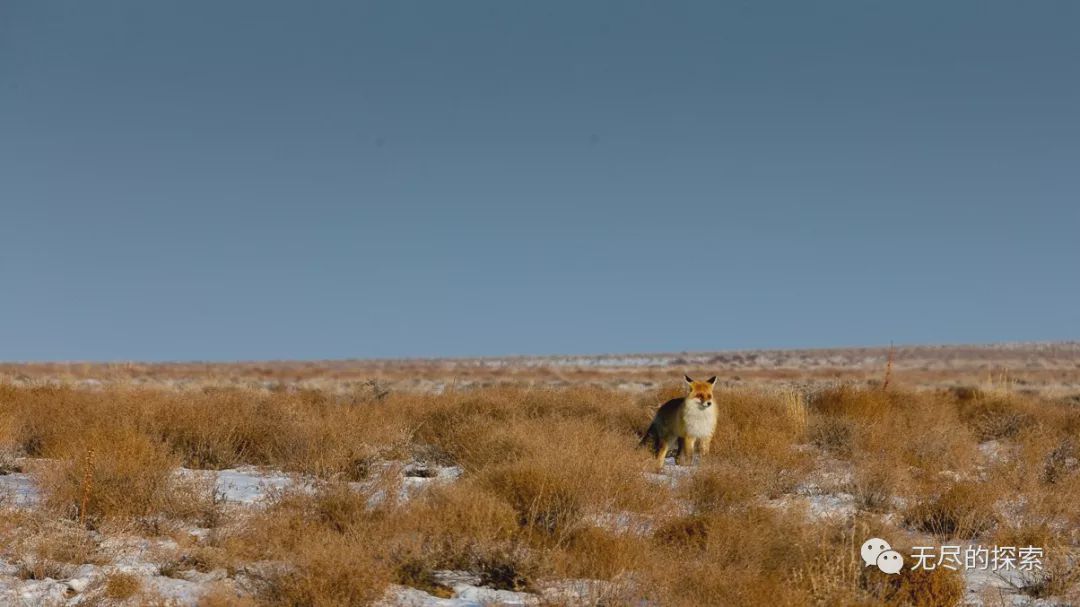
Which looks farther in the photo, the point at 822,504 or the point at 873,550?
the point at 822,504

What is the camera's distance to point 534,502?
5.07 metres

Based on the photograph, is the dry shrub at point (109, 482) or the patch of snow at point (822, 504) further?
the patch of snow at point (822, 504)

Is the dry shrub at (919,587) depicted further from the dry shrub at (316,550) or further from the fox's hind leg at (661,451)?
the fox's hind leg at (661,451)

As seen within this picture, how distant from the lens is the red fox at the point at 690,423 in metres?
8.01

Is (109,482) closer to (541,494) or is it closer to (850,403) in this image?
(541,494)

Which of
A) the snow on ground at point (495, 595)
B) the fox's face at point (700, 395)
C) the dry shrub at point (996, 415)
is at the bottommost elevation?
the snow on ground at point (495, 595)

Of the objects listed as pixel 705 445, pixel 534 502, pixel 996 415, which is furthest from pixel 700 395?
pixel 996 415

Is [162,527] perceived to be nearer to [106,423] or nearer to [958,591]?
[106,423]

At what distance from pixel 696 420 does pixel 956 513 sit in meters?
2.71

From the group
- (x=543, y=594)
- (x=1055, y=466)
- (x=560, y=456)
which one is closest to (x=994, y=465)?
(x=1055, y=466)

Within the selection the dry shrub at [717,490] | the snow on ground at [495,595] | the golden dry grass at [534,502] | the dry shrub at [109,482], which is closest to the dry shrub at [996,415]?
the golden dry grass at [534,502]

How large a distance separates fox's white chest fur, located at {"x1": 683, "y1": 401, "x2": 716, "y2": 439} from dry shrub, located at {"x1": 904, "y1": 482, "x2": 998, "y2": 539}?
236 centimetres

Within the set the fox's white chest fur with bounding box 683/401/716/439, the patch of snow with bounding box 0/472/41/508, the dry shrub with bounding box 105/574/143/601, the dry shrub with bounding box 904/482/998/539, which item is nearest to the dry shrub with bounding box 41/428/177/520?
the patch of snow with bounding box 0/472/41/508

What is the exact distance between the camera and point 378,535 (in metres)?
4.66
